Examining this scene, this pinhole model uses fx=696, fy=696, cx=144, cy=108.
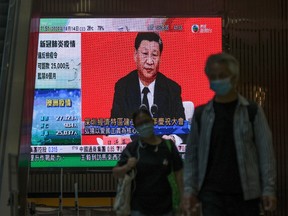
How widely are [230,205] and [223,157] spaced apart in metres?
0.28

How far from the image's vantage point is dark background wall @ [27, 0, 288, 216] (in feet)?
35.3

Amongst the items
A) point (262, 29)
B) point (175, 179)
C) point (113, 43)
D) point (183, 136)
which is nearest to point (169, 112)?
point (183, 136)

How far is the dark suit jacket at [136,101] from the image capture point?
34.0ft

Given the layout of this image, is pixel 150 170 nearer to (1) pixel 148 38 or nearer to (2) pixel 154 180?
(2) pixel 154 180

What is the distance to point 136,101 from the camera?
1045 centimetres

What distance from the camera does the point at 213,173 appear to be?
411cm

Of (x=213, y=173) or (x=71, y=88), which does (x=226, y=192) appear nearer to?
(x=213, y=173)

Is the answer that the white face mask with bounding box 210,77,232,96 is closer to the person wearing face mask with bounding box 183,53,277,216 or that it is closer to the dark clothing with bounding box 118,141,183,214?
the person wearing face mask with bounding box 183,53,277,216

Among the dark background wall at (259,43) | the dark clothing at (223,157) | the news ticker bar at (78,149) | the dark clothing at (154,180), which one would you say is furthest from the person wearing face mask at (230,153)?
the dark background wall at (259,43)

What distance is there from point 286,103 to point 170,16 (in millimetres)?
2293

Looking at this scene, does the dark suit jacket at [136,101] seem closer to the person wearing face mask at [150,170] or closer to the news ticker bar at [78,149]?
the news ticker bar at [78,149]

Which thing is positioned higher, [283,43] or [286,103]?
[283,43]

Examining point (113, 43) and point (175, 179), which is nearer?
point (175, 179)

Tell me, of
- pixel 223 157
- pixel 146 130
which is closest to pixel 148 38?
pixel 146 130
